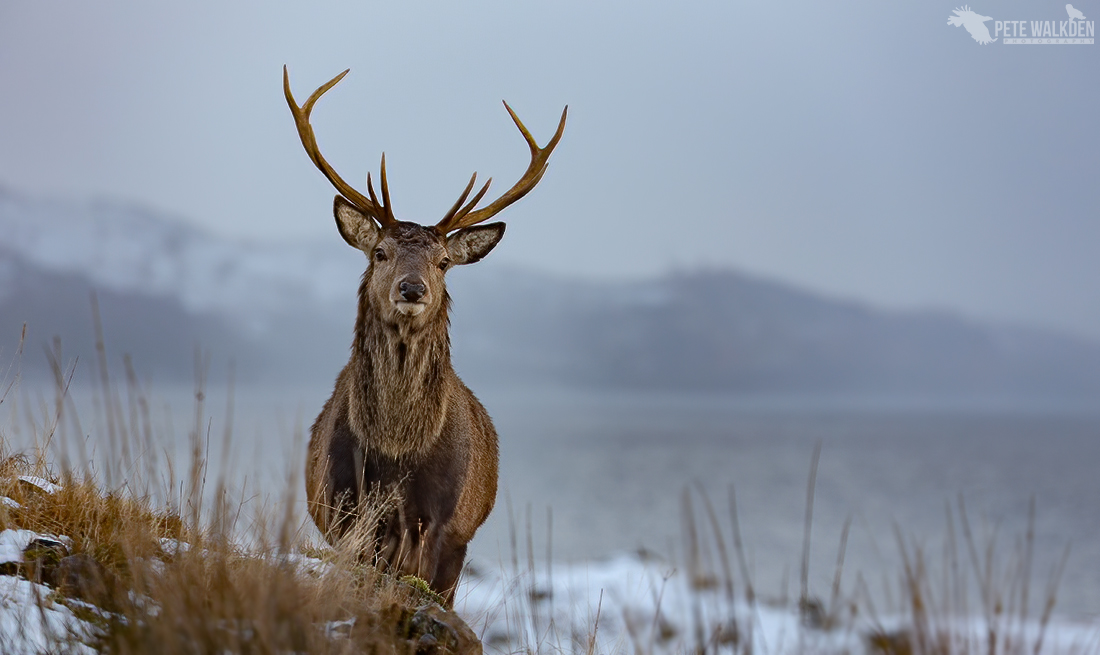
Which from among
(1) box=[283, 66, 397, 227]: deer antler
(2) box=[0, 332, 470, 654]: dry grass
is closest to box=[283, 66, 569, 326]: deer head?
(1) box=[283, 66, 397, 227]: deer antler

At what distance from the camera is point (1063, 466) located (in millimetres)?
99000

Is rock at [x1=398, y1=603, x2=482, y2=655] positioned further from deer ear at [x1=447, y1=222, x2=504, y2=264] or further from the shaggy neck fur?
deer ear at [x1=447, y1=222, x2=504, y2=264]

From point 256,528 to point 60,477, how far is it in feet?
5.52

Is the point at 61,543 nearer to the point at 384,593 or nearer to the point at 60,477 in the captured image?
the point at 60,477

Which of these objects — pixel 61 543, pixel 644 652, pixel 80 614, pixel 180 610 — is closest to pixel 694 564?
pixel 644 652

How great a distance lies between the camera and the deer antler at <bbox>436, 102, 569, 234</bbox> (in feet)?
22.4

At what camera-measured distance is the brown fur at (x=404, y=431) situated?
608cm

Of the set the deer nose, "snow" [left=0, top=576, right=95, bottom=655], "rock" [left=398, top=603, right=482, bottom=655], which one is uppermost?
the deer nose

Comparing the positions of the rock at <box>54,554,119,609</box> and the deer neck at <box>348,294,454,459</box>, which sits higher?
the deer neck at <box>348,294,454,459</box>

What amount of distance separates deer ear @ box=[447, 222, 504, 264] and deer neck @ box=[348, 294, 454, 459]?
563mm

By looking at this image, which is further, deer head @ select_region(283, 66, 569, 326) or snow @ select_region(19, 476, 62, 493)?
deer head @ select_region(283, 66, 569, 326)

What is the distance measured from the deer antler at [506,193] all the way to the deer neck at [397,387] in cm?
80

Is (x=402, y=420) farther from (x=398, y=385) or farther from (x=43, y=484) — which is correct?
(x=43, y=484)

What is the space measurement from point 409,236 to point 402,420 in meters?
1.23
